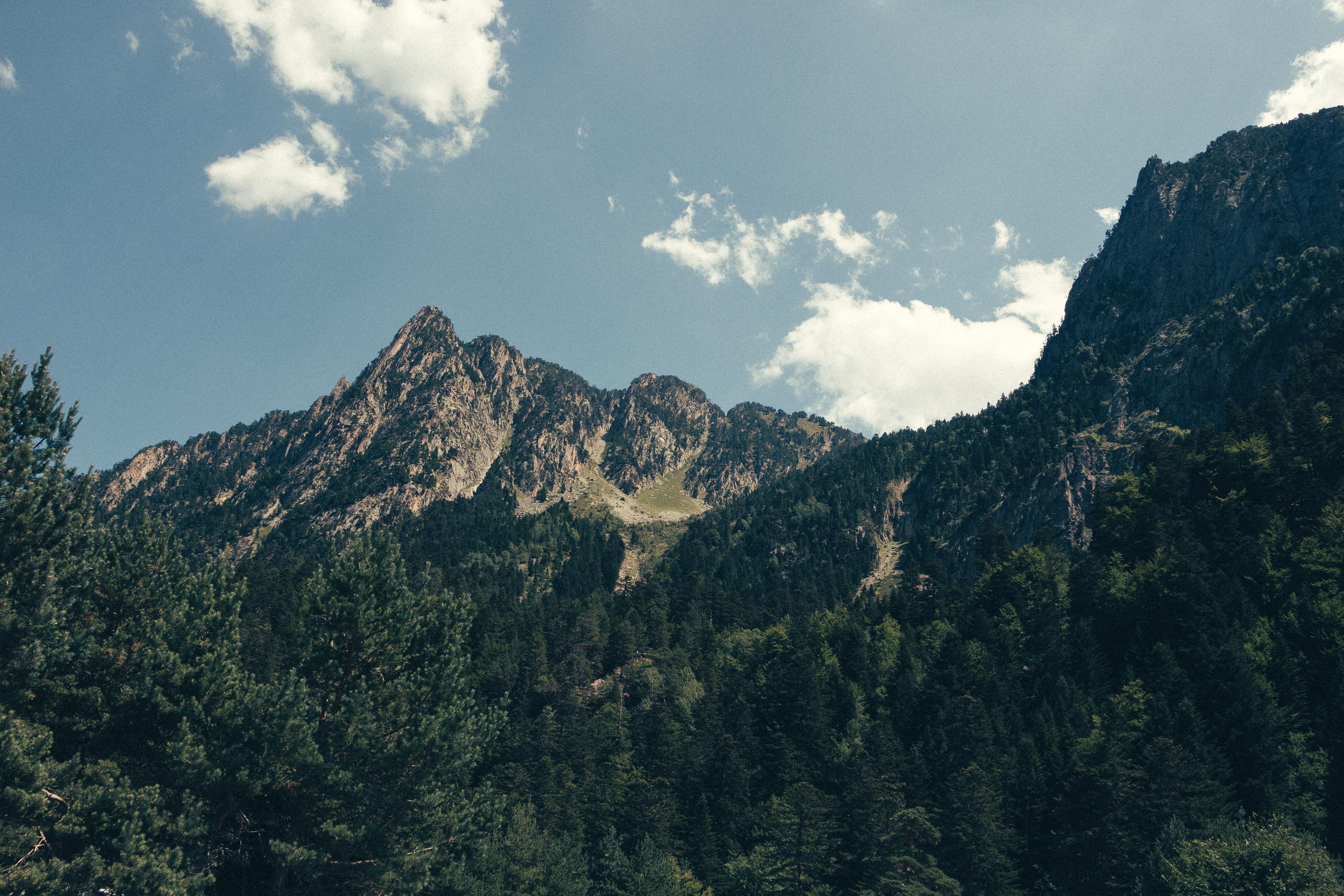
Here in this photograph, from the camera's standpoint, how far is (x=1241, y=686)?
2120 inches

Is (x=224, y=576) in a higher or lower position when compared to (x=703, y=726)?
higher

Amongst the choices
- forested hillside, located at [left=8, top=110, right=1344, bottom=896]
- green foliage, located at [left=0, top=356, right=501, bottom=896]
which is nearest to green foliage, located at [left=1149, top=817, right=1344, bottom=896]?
forested hillside, located at [left=8, top=110, right=1344, bottom=896]

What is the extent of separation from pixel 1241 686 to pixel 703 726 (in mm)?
49628

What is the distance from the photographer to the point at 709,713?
82.4m

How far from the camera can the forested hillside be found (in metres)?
27.5

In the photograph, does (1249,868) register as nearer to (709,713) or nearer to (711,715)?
(711,715)

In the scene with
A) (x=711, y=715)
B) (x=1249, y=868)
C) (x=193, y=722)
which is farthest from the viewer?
(x=711, y=715)

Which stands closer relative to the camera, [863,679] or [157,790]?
[157,790]

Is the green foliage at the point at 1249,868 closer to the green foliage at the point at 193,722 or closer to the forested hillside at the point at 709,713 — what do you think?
the forested hillside at the point at 709,713

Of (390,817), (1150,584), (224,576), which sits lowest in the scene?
(390,817)

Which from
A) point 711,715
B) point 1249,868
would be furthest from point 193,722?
point 711,715

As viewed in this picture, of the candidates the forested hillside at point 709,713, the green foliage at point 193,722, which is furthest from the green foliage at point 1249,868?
the green foliage at point 193,722

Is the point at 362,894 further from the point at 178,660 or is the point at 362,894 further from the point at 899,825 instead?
the point at 899,825

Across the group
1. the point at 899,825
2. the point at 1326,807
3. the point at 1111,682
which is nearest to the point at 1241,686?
the point at 1326,807
